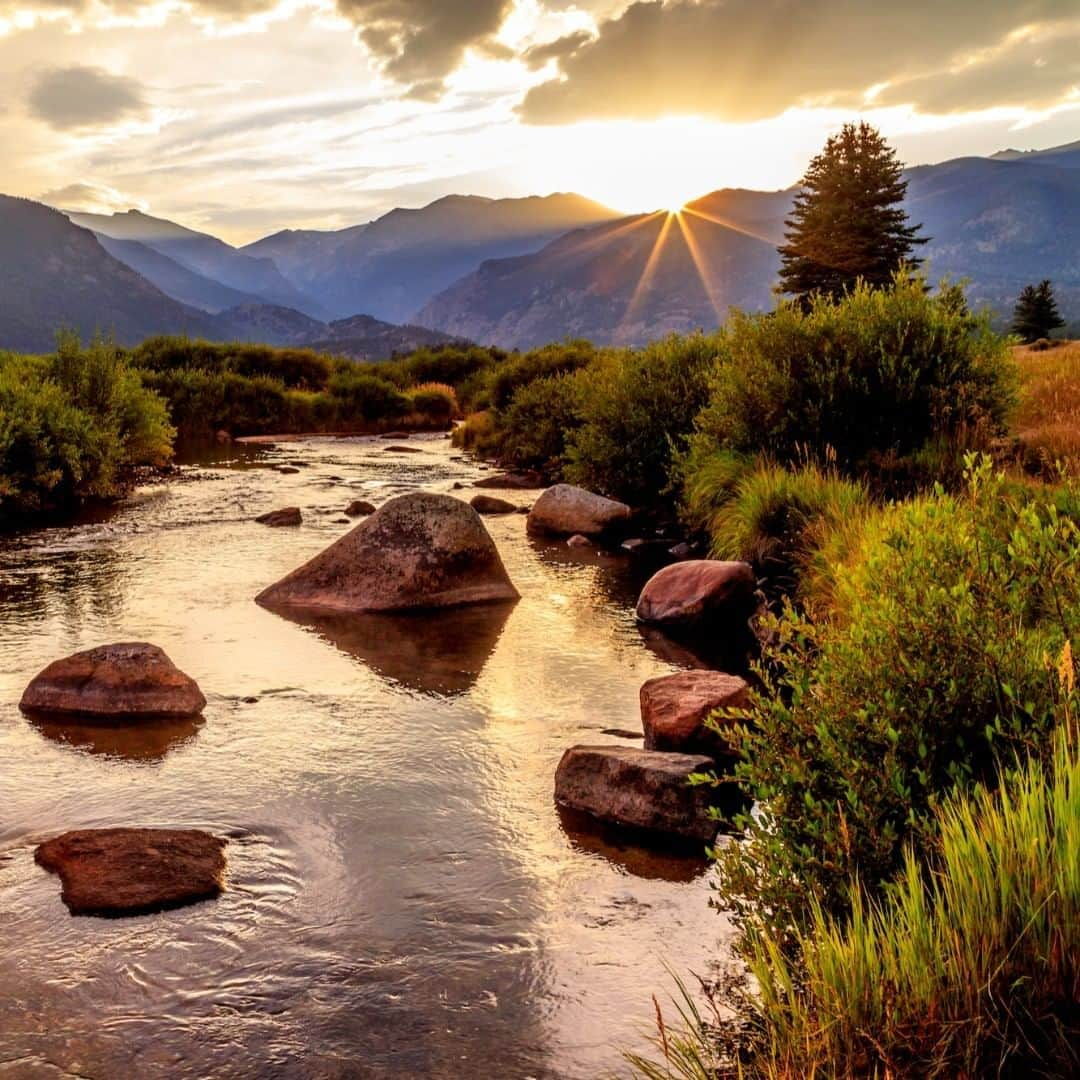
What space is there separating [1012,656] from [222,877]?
4.69 metres

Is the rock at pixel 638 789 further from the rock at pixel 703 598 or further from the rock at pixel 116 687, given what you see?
the rock at pixel 703 598

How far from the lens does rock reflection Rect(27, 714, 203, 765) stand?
807 centimetres

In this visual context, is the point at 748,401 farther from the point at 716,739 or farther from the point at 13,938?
the point at 13,938

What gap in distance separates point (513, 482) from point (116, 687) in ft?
54.8

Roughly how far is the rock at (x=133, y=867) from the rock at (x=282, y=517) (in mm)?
12318

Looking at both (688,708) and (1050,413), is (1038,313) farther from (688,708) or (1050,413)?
(688,708)

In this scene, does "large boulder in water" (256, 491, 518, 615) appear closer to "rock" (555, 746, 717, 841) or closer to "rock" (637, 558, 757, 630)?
"rock" (637, 558, 757, 630)

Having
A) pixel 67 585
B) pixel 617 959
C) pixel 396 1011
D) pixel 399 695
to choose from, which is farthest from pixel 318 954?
pixel 67 585

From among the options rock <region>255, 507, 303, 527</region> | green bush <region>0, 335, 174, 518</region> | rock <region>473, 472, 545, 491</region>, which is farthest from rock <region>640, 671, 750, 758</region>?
rock <region>473, 472, 545, 491</region>

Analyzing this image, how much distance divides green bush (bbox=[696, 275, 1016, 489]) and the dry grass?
664mm

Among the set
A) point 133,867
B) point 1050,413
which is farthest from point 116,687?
point 1050,413

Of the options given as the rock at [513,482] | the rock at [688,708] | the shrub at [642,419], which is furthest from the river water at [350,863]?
the rock at [513,482]

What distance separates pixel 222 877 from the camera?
6117 mm

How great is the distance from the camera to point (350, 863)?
6379 millimetres
